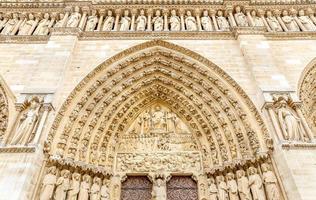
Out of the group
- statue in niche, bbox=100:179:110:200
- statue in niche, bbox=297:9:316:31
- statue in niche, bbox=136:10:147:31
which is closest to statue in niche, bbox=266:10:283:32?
statue in niche, bbox=297:9:316:31

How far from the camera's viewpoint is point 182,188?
6.97m

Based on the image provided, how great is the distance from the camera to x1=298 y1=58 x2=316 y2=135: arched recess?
7.74m

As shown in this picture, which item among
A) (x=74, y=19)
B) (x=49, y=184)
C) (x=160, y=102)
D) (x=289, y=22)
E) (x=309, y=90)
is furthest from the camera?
(x=289, y=22)

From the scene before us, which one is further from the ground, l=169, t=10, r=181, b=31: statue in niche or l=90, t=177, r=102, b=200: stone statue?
l=169, t=10, r=181, b=31: statue in niche

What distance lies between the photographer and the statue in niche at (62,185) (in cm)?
581

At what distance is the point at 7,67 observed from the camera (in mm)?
7863

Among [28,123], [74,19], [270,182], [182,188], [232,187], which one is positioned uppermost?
[74,19]

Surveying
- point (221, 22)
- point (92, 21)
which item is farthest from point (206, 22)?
point (92, 21)

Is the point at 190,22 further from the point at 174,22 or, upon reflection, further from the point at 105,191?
the point at 105,191

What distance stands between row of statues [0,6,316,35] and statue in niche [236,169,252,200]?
474 cm

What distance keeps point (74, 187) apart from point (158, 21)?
5.88m

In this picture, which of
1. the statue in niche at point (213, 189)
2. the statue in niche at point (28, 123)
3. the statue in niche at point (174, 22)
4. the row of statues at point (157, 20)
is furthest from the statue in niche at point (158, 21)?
the statue in niche at point (213, 189)

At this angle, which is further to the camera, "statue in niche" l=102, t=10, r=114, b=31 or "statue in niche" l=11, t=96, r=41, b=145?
"statue in niche" l=102, t=10, r=114, b=31

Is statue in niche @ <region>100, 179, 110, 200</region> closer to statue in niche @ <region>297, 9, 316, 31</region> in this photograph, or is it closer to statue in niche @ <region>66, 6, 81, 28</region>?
statue in niche @ <region>66, 6, 81, 28</region>
